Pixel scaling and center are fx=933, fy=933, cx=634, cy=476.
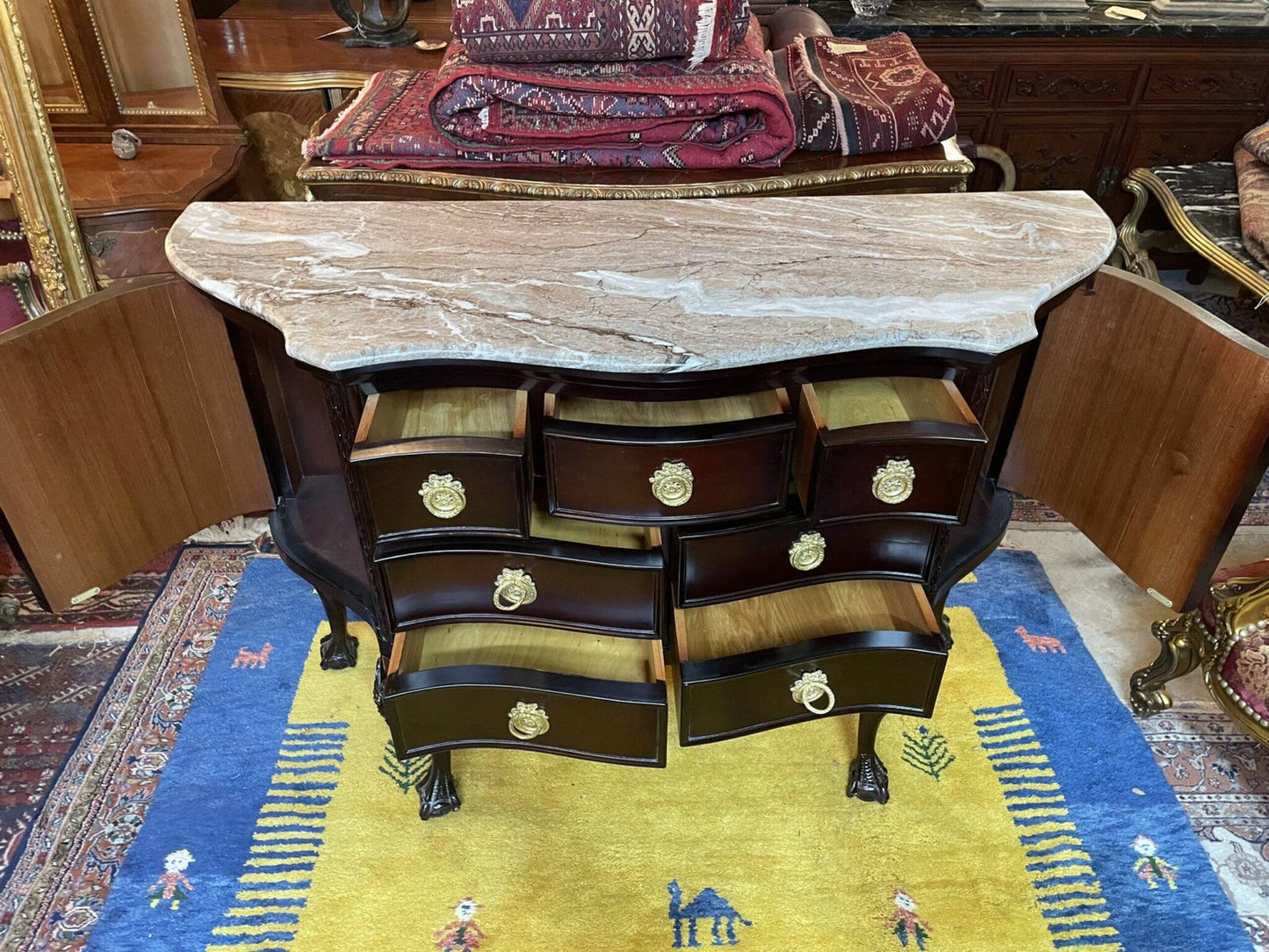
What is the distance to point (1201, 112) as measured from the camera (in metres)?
2.65

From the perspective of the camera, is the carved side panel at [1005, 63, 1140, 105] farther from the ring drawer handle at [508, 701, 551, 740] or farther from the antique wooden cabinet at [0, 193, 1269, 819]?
the ring drawer handle at [508, 701, 551, 740]

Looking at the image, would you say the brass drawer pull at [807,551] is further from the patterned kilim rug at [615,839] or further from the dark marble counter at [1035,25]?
the dark marble counter at [1035,25]

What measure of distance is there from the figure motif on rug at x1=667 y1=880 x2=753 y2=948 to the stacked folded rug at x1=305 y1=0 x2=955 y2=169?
1.09 m

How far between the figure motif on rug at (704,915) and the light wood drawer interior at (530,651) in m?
0.34

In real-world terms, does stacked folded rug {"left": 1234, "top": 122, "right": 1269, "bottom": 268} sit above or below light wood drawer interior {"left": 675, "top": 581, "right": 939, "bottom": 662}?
above

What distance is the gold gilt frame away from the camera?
1478 mm

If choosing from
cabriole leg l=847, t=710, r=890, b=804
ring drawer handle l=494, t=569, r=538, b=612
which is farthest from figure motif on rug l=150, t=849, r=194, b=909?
cabriole leg l=847, t=710, r=890, b=804

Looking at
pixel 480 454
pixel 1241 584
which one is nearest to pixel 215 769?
pixel 480 454

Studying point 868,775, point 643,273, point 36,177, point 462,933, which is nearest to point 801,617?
point 868,775

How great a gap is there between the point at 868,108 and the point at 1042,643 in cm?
99

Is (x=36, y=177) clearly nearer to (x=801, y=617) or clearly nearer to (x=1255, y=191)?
(x=801, y=617)

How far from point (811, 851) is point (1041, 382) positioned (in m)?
0.80

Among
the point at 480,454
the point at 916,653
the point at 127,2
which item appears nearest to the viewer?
the point at 480,454

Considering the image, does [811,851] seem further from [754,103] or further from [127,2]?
[127,2]
